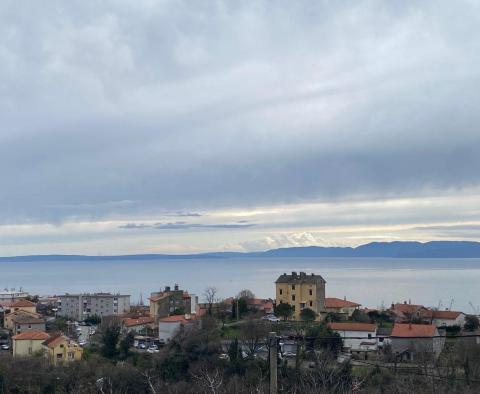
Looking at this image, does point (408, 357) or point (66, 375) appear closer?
point (66, 375)

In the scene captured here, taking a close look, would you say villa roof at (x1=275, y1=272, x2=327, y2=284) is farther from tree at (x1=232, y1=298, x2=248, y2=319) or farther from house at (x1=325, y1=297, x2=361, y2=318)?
tree at (x1=232, y1=298, x2=248, y2=319)

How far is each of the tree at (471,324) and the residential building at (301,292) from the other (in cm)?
741

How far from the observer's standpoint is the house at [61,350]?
25000 millimetres

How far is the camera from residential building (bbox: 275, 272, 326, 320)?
3381 centimetres

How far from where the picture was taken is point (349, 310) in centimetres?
3700

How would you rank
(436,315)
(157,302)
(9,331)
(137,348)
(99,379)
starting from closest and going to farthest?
(99,379)
(137,348)
(436,315)
(9,331)
(157,302)

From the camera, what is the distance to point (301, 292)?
33969mm

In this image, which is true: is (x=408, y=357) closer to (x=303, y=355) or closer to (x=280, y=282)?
(x=303, y=355)

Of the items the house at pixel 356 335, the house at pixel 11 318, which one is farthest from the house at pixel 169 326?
the house at pixel 11 318

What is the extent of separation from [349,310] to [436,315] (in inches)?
225

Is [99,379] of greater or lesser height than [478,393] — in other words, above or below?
below

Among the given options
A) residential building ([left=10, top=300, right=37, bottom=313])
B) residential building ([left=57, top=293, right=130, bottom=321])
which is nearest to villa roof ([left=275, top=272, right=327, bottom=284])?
residential building ([left=10, top=300, right=37, bottom=313])

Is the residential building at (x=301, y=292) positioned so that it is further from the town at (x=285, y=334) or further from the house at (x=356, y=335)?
the house at (x=356, y=335)

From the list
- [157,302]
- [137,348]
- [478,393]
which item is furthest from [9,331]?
[478,393]
